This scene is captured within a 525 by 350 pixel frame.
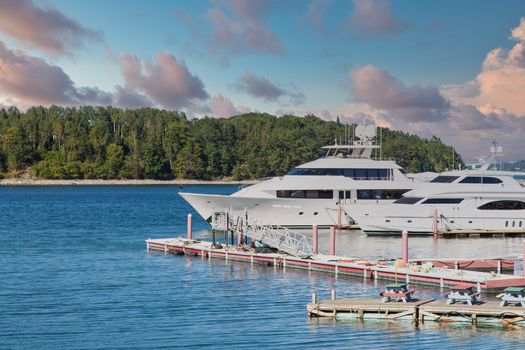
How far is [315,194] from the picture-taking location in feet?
197

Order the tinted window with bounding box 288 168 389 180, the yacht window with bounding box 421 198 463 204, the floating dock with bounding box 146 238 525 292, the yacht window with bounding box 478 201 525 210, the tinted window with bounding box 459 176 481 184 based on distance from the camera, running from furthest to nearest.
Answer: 1. the tinted window with bounding box 288 168 389 180
2. the tinted window with bounding box 459 176 481 184
3. the yacht window with bounding box 478 201 525 210
4. the yacht window with bounding box 421 198 463 204
5. the floating dock with bounding box 146 238 525 292

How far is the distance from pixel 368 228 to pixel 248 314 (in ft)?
82.1

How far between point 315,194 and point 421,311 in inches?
1260

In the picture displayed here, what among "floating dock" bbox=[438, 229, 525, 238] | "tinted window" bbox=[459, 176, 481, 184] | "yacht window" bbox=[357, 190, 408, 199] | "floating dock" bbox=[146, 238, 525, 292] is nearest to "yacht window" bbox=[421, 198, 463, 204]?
"tinted window" bbox=[459, 176, 481, 184]

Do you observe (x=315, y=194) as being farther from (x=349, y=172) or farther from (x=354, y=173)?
(x=354, y=173)

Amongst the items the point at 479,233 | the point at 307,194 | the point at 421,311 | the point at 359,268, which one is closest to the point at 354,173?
the point at 307,194

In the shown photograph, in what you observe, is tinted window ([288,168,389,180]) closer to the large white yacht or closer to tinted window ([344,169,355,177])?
tinted window ([344,169,355,177])

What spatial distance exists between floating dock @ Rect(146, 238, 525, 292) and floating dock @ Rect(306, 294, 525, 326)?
385cm

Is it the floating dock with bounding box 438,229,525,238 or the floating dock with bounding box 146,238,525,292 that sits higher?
the floating dock with bounding box 438,229,525,238

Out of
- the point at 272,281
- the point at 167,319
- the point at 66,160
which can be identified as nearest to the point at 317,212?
the point at 272,281

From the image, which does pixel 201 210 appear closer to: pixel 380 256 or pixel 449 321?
pixel 380 256

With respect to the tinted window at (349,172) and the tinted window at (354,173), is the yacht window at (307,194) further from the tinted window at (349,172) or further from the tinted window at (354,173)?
the tinted window at (349,172)

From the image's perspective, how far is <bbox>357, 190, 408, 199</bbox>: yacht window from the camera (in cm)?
6156

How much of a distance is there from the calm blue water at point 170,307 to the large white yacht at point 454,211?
14.4 m
